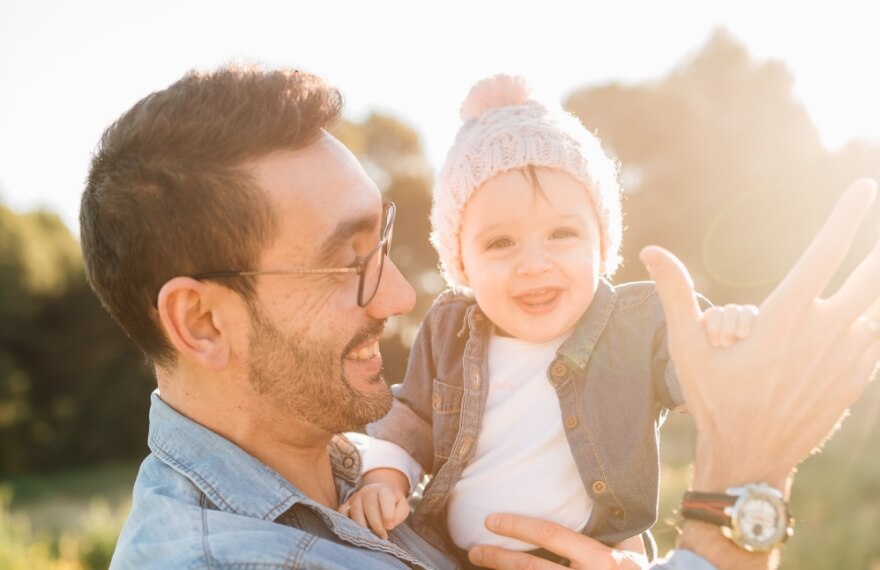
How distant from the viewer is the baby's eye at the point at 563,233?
8.96ft

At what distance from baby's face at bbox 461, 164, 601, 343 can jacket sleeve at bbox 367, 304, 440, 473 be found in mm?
407

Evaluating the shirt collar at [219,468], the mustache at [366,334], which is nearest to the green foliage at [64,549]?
the shirt collar at [219,468]

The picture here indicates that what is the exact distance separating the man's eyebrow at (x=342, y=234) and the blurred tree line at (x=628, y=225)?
13.4m

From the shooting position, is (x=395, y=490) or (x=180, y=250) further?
(x=395, y=490)

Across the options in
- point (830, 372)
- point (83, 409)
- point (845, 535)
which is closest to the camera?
point (830, 372)

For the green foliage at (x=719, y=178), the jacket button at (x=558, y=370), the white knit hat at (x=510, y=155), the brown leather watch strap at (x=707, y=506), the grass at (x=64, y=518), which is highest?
the green foliage at (x=719, y=178)

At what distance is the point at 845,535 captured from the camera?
8.33 metres

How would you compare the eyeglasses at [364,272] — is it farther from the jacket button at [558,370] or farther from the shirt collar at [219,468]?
the jacket button at [558,370]

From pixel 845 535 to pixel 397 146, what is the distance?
1867cm

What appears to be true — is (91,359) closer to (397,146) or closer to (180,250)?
(397,146)

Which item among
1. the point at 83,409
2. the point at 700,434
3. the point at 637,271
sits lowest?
the point at 83,409

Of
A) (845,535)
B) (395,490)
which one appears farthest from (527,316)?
(845,535)

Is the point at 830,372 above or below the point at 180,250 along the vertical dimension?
above

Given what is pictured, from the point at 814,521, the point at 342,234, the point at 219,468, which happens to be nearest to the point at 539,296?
the point at 342,234
